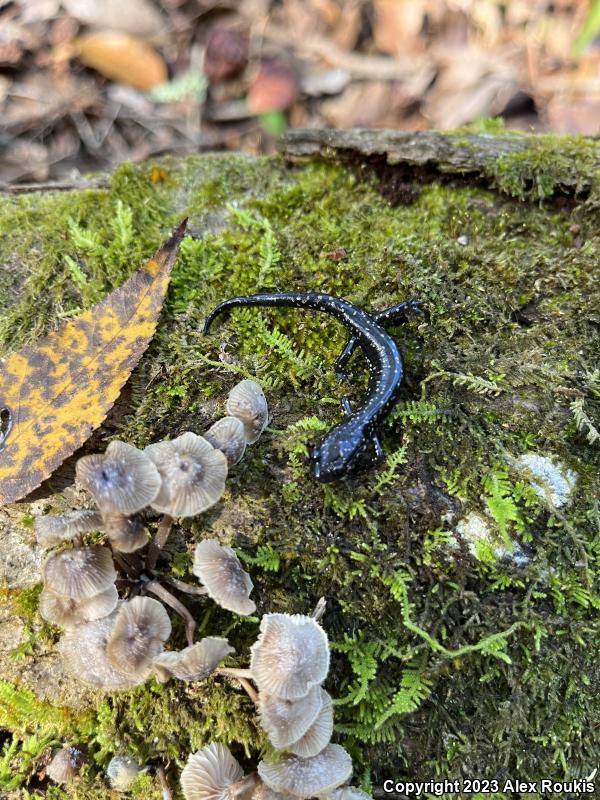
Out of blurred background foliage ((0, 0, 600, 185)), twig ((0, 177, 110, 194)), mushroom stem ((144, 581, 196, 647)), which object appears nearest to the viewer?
mushroom stem ((144, 581, 196, 647))

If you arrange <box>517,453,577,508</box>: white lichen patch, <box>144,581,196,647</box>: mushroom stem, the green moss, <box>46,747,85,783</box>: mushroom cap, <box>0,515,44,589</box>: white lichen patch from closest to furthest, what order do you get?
<box>144,581,196,647</box>: mushroom stem → <box>46,747,85,783</box>: mushroom cap → <box>0,515,44,589</box>: white lichen patch → <box>517,453,577,508</box>: white lichen patch → the green moss

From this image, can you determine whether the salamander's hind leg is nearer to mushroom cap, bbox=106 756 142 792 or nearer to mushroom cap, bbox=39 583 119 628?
mushroom cap, bbox=39 583 119 628

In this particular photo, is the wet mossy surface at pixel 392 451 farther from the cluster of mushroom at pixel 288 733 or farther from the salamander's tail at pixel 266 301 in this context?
the cluster of mushroom at pixel 288 733

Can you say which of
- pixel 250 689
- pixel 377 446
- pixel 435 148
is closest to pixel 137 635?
pixel 250 689

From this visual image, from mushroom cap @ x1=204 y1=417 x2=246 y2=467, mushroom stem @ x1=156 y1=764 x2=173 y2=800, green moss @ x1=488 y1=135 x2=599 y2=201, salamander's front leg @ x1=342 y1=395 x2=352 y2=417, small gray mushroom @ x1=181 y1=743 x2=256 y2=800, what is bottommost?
mushroom stem @ x1=156 y1=764 x2=173 y2=800

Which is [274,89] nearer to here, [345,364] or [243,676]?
[345,364]

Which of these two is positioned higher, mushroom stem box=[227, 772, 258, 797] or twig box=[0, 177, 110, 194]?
twig box=[0, 177, 110, 194]

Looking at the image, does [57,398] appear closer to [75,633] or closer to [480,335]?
[75,633]

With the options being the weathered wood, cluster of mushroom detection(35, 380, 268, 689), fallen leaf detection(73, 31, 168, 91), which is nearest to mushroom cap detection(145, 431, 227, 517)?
cluster of mushroom detection(35, 380, 268, 689)
